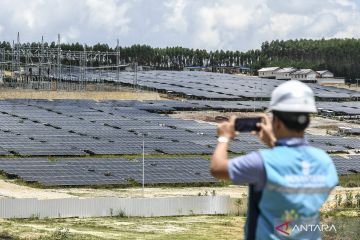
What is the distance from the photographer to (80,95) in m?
76.5

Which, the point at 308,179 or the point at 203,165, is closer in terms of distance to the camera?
the point at 308,179

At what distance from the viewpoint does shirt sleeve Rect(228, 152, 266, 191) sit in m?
3.90

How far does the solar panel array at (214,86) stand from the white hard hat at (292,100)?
256 feet

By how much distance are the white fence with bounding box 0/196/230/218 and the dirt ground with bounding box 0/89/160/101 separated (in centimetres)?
4875

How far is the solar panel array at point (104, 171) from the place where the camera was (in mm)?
33344

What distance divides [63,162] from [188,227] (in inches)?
587

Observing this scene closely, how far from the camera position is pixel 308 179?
397 cm

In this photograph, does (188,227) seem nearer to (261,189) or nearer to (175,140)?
(261,189)

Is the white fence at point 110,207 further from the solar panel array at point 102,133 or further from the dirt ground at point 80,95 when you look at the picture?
the dirt ground at point 80,95

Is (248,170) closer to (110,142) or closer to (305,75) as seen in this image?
(110,142)

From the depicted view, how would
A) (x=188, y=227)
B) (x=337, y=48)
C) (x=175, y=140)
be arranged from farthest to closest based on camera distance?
(x=337, y=48) → (x=175, y=140) → (x=188, y=227)

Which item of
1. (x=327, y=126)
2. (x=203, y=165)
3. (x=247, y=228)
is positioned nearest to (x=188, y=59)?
(x=327, y=126)

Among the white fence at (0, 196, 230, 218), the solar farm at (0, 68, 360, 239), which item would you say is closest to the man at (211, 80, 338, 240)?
the solar farm at (0, 68, 360, 239)

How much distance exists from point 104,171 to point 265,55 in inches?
5128
